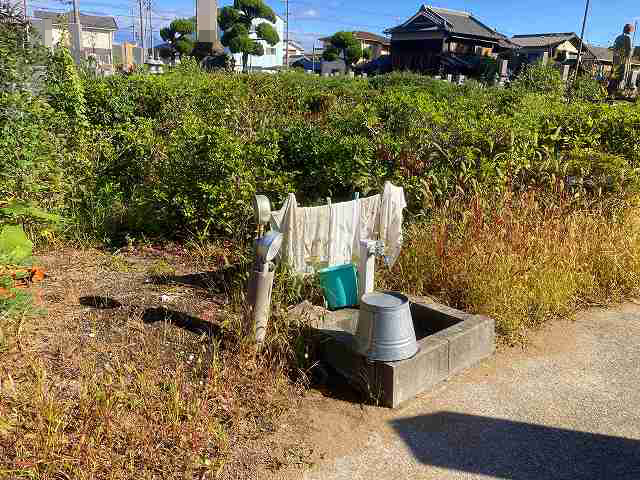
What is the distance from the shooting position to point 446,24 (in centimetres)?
5169

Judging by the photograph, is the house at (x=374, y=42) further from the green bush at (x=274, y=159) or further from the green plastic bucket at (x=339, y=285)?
the green plastic bucket at (x=339, y=285)

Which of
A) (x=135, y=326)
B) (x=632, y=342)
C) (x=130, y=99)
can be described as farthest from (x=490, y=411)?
(x=130, y=99)

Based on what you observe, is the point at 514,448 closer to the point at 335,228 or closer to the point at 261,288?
the point at 261,288

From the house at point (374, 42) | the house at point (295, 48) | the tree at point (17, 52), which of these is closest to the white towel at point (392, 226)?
the tree at point (17, 52)

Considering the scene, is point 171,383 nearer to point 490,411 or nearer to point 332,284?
point 332,284

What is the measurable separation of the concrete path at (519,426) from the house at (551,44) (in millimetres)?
51750

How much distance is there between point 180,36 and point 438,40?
935 inches

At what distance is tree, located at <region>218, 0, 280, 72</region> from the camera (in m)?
52.3

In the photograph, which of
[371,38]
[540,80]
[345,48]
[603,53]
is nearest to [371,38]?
[371,38]

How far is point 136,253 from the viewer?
5.56 meters

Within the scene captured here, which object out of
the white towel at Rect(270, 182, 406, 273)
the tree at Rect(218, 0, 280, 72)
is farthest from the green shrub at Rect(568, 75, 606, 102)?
the tree at Rect(218, 0, 280, 72)

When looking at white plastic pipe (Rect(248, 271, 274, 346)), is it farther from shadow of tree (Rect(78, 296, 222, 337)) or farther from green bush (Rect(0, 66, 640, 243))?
green bush (Rect(0, 66, 640, 243))

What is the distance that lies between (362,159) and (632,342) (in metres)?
2.85

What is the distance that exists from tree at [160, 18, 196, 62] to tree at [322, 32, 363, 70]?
41.9ft
